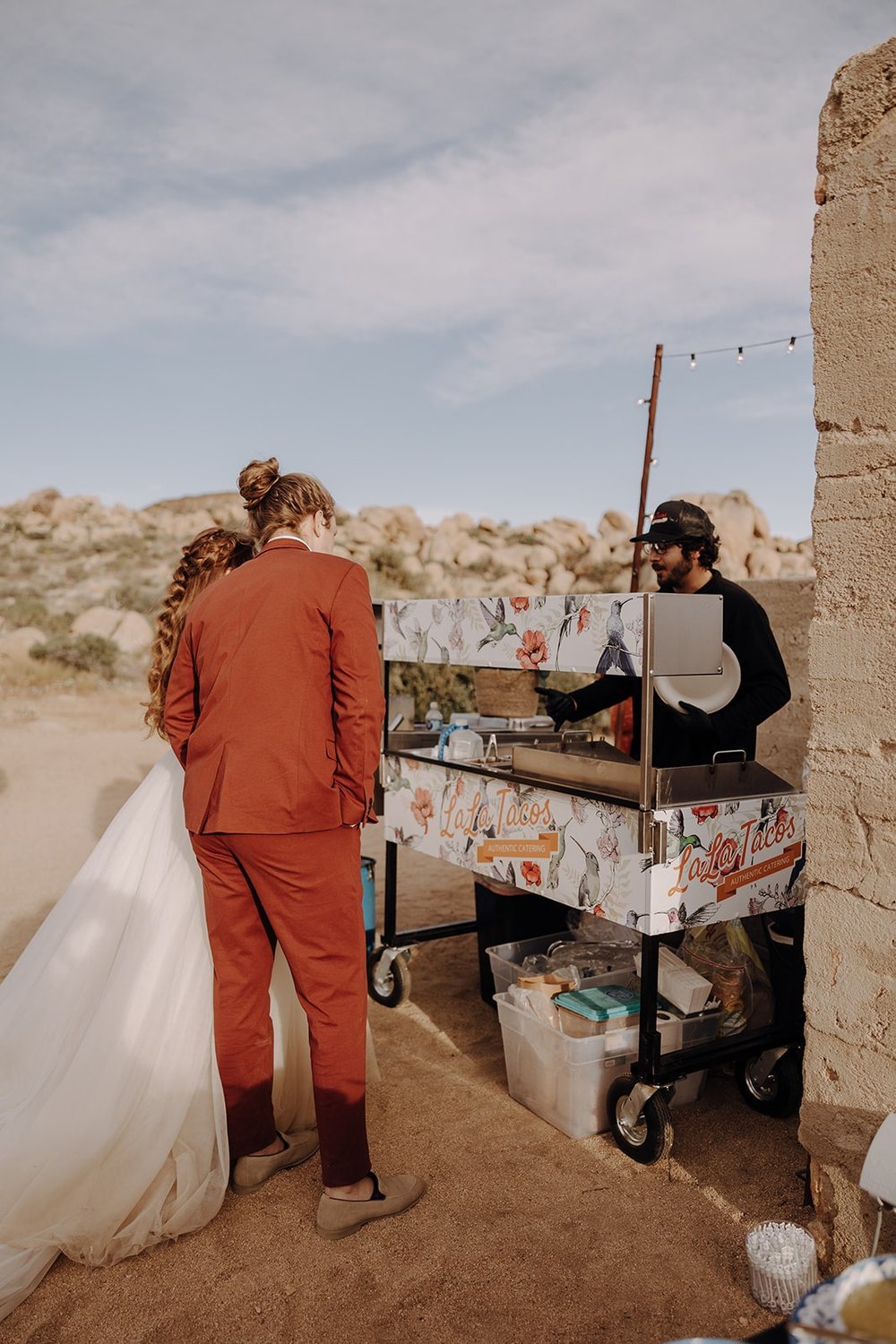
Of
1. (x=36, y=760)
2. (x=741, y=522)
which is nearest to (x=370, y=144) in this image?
(x=36, y=760)

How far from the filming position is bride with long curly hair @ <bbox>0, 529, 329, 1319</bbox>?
107 inches

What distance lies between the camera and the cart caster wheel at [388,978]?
4.61m

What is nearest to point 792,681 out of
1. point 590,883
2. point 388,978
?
point 388,978

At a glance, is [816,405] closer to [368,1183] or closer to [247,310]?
[368,1183]

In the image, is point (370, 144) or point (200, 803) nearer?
point (200, 803)

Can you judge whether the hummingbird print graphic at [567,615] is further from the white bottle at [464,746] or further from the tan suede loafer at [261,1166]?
the tan suede loafer at [261,1166]

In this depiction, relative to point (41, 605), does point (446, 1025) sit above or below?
below

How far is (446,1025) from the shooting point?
4.46 m

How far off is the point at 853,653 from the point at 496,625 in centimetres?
150

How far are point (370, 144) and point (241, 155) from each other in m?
6.02

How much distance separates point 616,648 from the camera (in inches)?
124

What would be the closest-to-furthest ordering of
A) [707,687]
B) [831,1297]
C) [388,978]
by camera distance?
[831,1297]
[707,687]
[388,978]

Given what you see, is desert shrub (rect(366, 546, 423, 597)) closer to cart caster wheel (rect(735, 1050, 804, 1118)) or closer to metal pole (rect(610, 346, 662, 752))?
metal pole (rect(610, 346, 662, 752))

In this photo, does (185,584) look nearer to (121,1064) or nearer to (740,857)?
(121,1064)
